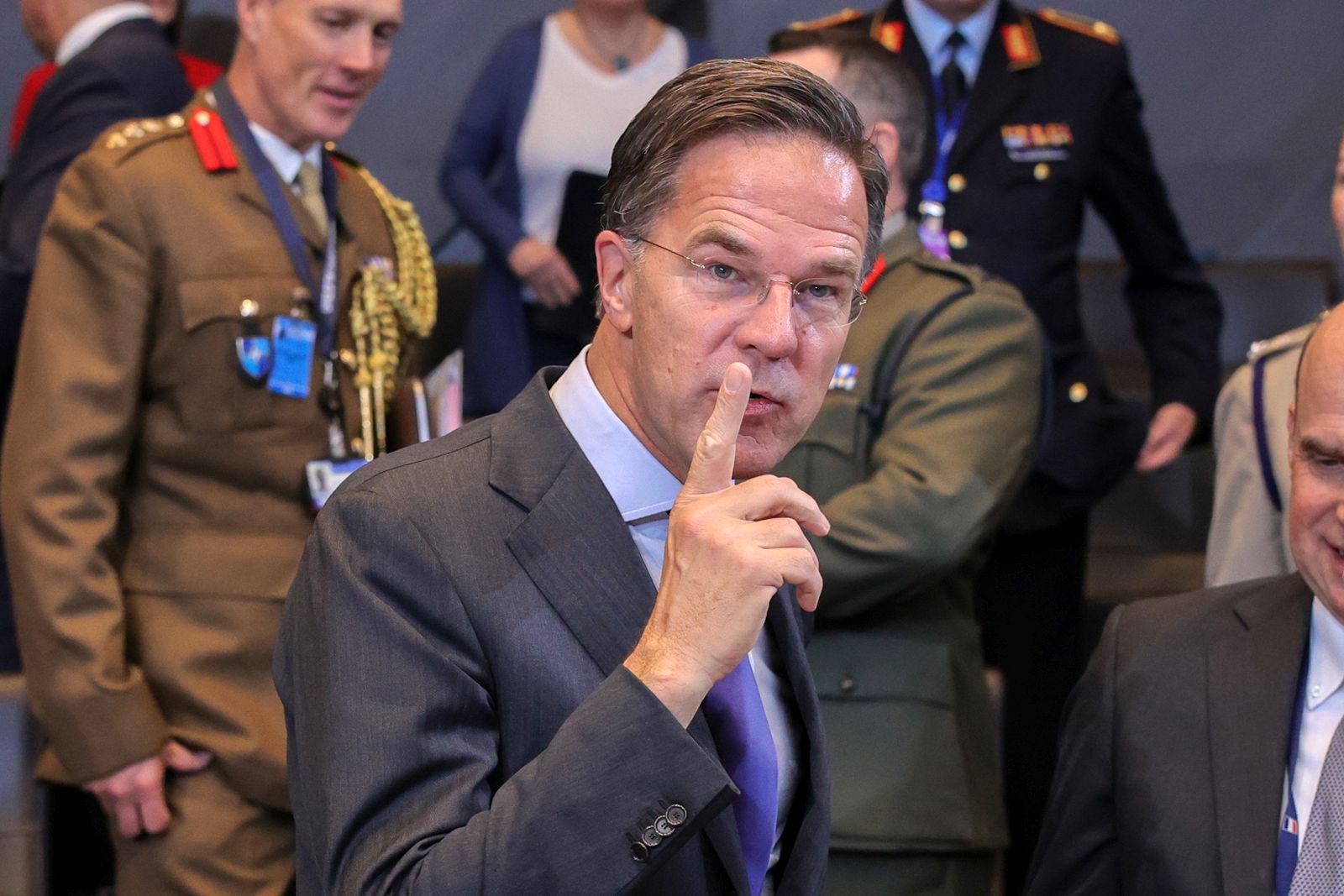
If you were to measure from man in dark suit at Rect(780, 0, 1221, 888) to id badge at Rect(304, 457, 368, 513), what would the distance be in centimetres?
124

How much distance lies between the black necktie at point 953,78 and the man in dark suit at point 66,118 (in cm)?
146

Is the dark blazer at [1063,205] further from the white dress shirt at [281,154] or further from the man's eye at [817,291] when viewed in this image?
the man's eye at [817,291]

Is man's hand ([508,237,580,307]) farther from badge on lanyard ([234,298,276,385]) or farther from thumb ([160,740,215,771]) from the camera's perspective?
thumb ([160,740,215,771])

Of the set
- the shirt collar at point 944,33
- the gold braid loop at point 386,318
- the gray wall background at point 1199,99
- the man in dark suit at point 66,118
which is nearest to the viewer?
the gold braid loop at point 386,318

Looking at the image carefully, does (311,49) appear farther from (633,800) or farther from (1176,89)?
(1176,89)

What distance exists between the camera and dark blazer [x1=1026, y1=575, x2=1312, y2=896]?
1.88 m

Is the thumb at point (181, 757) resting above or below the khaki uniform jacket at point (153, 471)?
below

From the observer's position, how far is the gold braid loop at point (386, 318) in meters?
2.57

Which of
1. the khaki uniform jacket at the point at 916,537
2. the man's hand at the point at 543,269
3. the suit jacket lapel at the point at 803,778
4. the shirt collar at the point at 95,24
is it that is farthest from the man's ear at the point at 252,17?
the suit jacket lapel at the point at 803,778

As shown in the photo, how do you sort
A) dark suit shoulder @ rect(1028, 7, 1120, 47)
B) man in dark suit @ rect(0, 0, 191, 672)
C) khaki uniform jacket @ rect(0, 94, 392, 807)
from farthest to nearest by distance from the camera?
dark suit shoulder @ rect(1028, 7, 1120, 47), man in dark suit @ rect(0, 0, 191, 672), khaki uniform jacket @ rect(0, 94, 392, 807)

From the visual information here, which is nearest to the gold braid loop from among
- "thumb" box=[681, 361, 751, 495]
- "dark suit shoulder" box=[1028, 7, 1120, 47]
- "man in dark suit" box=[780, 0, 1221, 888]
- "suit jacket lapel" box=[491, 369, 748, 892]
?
"man in dark suit" box=[780, 0, 1221, 888]

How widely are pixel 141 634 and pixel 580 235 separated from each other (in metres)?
1.36

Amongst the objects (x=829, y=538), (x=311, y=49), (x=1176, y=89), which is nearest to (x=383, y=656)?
(x=829, y=538)

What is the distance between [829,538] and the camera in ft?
7.86
